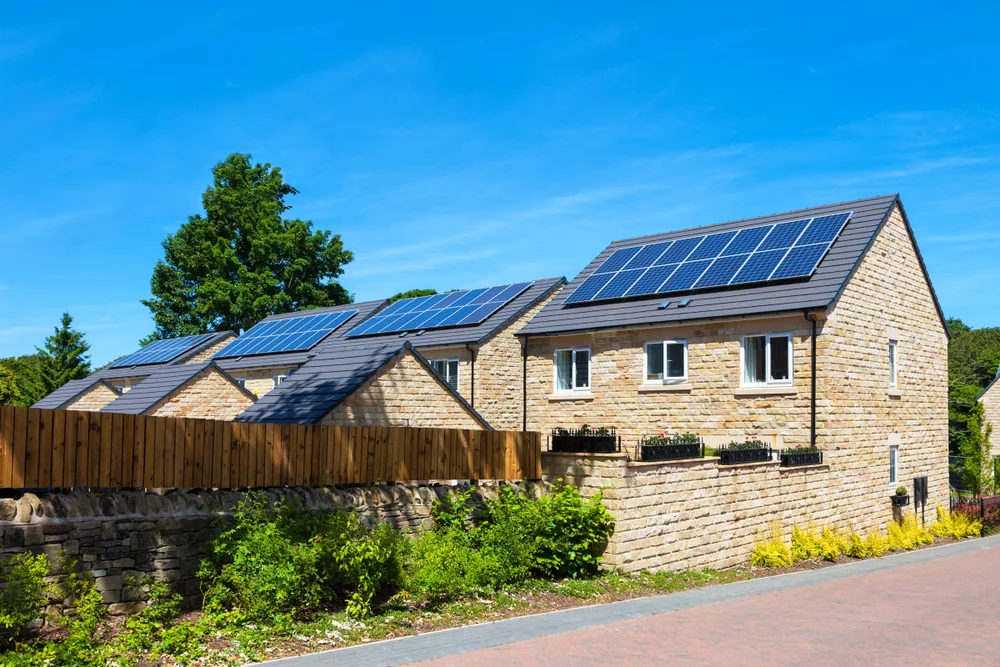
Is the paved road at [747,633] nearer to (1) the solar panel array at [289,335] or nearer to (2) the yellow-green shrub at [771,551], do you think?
(2) the yellow-green shrub at [771,551]

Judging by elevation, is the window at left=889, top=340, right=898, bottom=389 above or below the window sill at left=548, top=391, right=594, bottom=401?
above

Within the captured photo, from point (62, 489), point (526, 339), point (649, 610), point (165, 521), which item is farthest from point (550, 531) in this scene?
point (526, 339)

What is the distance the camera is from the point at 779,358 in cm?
2322

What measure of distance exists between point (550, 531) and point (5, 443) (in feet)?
27.5

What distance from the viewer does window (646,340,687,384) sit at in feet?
82.3

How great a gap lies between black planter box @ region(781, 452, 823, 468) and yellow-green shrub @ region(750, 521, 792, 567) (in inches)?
60.7

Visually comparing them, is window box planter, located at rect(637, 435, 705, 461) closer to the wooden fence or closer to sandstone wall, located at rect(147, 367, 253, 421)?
the wooden fence

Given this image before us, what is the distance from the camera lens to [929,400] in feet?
91.3

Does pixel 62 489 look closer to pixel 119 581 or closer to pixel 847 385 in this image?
pixel 119 581

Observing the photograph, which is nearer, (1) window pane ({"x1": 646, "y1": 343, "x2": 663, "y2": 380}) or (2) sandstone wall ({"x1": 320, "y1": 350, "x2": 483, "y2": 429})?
(2) sandstone wall ({"x1": 320, "y1": 350, "x2": 483, "y2": 429})


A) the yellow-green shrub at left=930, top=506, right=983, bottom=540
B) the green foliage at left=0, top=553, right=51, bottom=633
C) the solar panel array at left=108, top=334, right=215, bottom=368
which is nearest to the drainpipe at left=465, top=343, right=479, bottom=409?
the yellow-green shrub at left=930, top=506, right=983, bottom=540

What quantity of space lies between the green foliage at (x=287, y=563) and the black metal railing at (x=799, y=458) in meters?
11.4

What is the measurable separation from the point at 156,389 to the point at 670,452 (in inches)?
624

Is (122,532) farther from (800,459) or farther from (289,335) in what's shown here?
(289,335)
